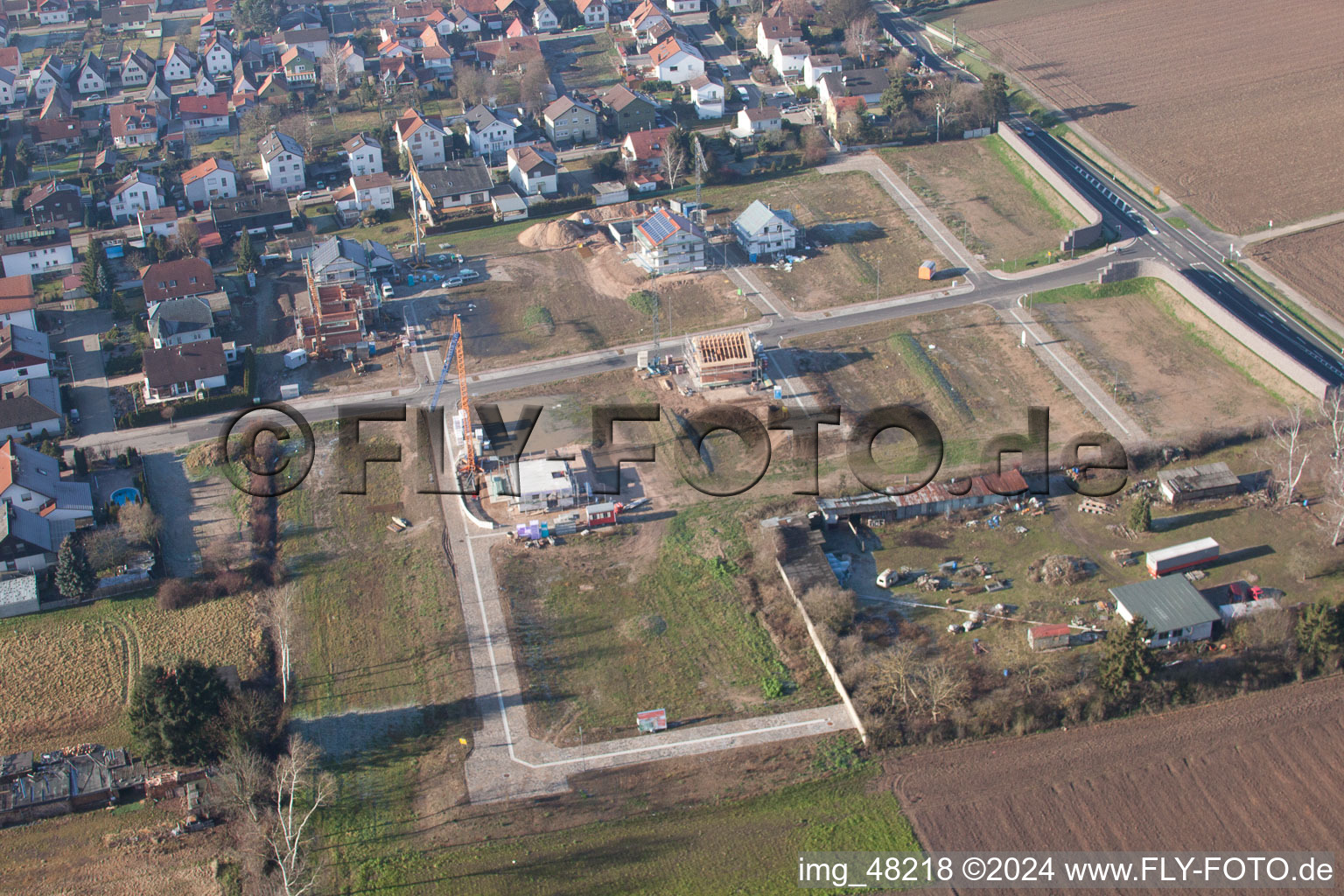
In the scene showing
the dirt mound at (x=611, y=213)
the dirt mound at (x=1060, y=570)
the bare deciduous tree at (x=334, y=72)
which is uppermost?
the bare deciduous tree at (x=334, y=72)

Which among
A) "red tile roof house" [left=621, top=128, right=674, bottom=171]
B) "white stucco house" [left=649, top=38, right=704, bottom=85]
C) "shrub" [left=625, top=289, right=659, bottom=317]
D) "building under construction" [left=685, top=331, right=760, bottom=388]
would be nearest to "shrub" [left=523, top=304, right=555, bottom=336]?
"shrub" [left=625, top=289, right=659, bottom=317]

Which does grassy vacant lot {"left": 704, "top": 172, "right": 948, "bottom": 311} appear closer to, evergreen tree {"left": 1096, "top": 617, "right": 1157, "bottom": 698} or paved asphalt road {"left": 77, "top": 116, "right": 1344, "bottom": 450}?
paved asphalt road {"left": 77, "top": 116, "right": 1344, "bottom": 450}

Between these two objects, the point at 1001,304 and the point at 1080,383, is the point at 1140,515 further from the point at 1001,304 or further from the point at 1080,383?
the point at 1001,304

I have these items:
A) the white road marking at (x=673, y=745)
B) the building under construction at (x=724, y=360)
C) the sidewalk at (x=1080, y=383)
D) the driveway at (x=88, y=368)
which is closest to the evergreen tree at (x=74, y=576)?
the driveway at (x=88, y=368)

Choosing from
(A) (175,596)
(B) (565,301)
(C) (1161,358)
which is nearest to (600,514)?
(A) (175,596)

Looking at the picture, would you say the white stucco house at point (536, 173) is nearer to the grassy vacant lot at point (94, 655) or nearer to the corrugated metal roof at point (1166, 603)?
the grassy vacant lot at point (94, 655)

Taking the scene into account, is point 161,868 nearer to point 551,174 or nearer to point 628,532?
point 628,532

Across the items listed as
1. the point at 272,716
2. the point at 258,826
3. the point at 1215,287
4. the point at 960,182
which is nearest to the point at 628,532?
the point at 272,716
